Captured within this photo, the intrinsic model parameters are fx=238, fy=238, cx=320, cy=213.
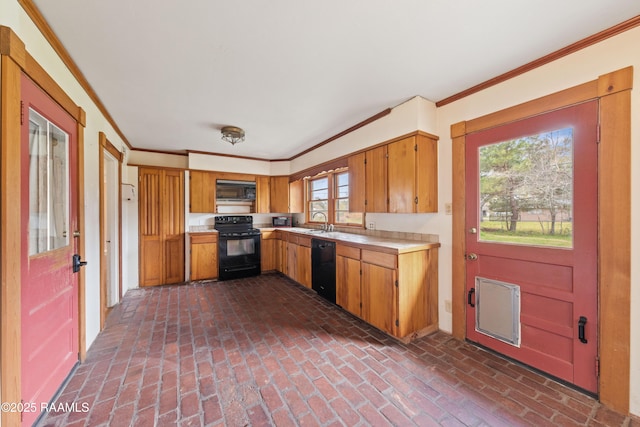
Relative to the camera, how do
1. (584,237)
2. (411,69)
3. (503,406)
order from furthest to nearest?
(411,69), (584,237), (503,406)

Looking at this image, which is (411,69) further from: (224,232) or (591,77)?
(224,232)

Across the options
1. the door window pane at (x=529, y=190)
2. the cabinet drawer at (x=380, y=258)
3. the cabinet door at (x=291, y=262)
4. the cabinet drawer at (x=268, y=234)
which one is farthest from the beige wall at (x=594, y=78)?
the cabinet drawer at (x=268, y=234)

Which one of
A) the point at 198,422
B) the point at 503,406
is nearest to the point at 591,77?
the point at 503,406

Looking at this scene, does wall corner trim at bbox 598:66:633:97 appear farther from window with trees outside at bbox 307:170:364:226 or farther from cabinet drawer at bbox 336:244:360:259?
window with trees outside at bbox 307:170:364:226

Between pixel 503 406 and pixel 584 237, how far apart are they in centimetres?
133

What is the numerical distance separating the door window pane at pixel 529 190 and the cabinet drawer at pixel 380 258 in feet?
2.83

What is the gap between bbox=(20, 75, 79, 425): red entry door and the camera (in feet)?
4.62

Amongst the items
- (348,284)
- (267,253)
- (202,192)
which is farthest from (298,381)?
(202,192)

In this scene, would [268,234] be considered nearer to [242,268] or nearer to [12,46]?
[242,268]

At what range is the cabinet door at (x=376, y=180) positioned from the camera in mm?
2922

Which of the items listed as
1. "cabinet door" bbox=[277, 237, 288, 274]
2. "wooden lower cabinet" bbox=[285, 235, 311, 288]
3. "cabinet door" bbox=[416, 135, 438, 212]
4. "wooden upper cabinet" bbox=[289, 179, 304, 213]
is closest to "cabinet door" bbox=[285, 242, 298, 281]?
"wooden lower cabinet" bbox=[285, 235, 311, 288]

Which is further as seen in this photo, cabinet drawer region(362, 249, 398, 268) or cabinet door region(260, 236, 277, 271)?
cabinet door region(260, 236, 277, 271)

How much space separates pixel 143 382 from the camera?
6.08ft

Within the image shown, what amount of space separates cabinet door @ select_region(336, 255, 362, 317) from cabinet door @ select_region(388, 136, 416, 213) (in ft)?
2.81
